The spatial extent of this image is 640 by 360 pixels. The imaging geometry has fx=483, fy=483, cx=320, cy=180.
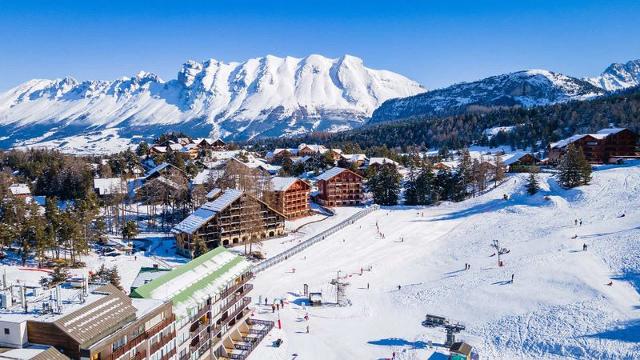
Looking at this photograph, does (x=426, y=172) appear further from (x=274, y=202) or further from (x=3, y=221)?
(x=3, y=221)

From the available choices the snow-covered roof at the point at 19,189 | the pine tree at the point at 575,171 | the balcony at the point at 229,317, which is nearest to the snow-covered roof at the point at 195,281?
the balcony at the point at 229,317

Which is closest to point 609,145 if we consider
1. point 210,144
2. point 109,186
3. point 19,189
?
point 109,186

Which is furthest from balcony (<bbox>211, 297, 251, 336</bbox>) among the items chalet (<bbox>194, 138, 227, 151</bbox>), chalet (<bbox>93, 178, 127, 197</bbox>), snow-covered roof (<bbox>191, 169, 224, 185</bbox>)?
chalet (<bbox>194, 138, 227, 151</bbox>)

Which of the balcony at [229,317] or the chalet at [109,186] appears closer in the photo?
the balcony at [229,317]

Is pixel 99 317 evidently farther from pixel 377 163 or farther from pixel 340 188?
pixel 377 163

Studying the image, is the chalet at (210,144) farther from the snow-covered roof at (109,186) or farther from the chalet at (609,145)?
the chalet at (609,145)

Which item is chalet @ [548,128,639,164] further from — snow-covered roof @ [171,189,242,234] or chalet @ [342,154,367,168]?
snow-covered roof @ [171,189,242,234]
